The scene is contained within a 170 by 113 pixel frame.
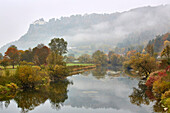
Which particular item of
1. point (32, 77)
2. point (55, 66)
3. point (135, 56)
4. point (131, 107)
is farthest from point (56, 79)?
point (131, 107)

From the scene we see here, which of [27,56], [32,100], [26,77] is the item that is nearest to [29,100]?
[32,100]

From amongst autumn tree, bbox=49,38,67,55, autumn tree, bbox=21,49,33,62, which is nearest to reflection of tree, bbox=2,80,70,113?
autumn tree, bbox=21,49,33,62

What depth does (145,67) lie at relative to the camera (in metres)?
55.0

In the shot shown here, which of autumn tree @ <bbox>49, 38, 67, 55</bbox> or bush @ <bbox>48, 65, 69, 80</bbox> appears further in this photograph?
autumn tree @ <bbox>49, 38, 67, 55</bbox>

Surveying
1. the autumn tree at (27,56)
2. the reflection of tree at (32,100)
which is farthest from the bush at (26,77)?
the autumn tree at (27,56)

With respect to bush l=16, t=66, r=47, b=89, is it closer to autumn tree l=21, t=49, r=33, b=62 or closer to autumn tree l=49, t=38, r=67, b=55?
autumn tree l=21, t=49, r=33, b=62

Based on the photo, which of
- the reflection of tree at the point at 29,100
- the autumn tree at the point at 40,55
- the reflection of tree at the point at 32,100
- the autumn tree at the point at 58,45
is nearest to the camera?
the reflection of tree at the point at 29,100

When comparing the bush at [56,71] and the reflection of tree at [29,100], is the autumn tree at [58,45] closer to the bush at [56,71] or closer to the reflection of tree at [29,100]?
the bush at [56,71]

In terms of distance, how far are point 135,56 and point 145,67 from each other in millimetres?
5609

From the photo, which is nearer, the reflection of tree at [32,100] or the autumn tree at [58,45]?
the reflection of tree at [32,100]

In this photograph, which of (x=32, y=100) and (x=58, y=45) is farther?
(x=58, y=45)

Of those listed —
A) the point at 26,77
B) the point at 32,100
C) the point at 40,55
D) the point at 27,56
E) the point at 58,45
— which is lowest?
the point at 32,100

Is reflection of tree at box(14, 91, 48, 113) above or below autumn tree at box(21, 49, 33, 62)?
below

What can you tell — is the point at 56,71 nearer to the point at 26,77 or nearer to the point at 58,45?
the point at 26,77
